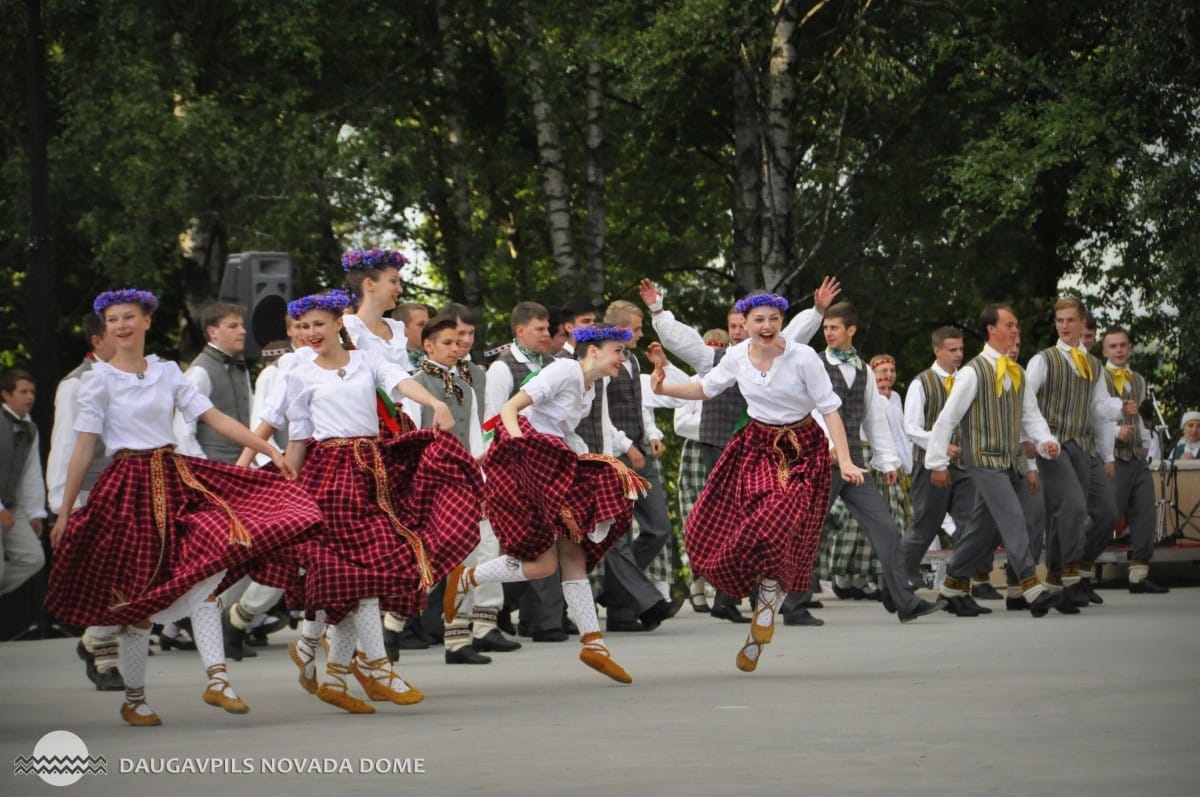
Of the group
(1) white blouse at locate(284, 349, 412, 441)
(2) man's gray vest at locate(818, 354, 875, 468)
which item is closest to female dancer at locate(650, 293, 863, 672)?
(1) white blouse at locate(284, 349, 412, 441)

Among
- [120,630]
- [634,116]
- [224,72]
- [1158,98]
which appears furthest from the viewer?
[634,116]

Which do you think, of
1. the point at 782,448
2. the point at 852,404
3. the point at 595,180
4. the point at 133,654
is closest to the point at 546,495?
the point at 782,448

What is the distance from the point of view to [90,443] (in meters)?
9.76

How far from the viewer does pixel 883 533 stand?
14258mm

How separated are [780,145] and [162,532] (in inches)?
715

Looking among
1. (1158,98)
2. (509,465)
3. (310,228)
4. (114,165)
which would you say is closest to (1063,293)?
(1158,98)

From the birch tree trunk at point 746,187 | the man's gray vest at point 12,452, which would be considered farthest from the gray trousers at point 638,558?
the birch tree trunk at point 746,187

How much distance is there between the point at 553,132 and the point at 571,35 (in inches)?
71.5

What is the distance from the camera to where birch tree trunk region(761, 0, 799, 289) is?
87.3ft

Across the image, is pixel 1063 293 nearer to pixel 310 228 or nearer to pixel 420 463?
pixel 310 228

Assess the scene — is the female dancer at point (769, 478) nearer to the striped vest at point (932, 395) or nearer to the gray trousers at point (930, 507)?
the gray trousers at point (930, 507)

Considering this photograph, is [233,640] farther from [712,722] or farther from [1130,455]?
[1130,455]

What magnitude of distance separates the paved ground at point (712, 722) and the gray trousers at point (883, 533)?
746 mm

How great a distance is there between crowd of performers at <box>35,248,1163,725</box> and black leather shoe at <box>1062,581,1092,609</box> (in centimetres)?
3
